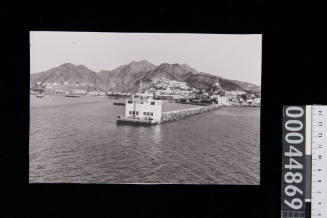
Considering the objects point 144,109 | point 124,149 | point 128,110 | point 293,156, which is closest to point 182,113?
point 144,109

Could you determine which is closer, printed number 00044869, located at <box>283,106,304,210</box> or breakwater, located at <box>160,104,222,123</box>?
printed number 00044869, located at <box>283,106,304,210</box>

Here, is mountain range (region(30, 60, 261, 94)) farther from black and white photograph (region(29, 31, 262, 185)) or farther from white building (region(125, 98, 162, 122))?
white building (region(125, 98, 162, 122))

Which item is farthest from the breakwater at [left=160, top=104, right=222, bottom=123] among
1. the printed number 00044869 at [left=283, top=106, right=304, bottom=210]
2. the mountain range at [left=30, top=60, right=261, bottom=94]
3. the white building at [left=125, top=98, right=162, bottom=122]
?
the printed number 00044869 at [left=283, top=106, right=304, bottom=210]

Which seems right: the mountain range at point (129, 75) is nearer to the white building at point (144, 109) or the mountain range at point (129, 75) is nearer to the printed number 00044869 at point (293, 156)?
the white building at point (144, 109)

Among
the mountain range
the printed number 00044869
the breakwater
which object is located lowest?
the printed number 00044869

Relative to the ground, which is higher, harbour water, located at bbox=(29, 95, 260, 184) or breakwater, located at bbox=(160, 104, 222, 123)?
breakwater, located at bbox=(160, 104, 222, 123)

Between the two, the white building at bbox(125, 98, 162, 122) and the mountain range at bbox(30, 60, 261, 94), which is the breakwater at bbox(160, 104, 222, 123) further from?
the mountain range at bbox(30, 60, 261, 94)
